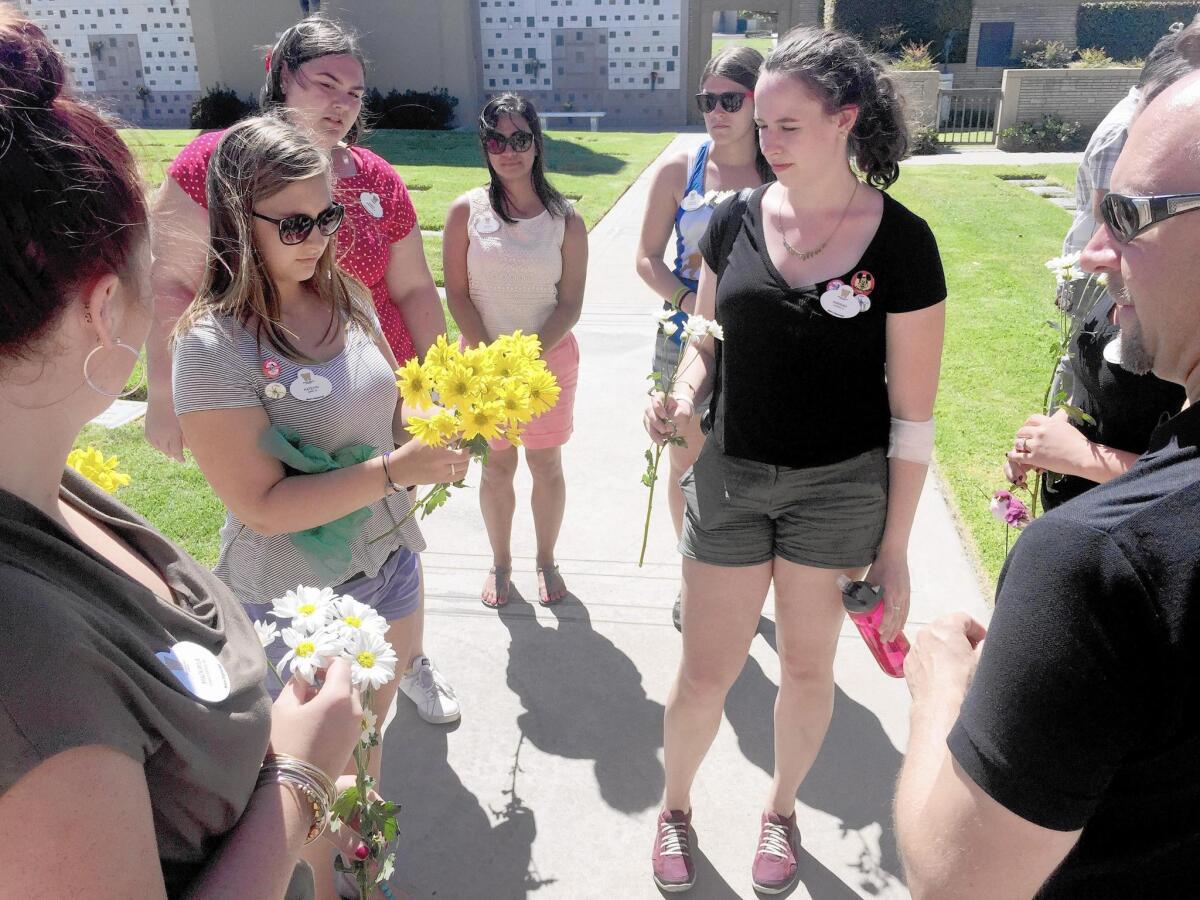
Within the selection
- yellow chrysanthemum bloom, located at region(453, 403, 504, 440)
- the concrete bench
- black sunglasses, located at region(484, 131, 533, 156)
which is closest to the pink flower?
yellow chrysanthemum bloom, located at region(453, 403, 504, 440)

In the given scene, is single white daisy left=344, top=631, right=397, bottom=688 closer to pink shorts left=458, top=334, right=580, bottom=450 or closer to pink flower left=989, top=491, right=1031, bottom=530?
pink flower left=989, top=491, right=1031, bottom=530

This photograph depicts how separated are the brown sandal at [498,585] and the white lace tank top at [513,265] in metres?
1.08

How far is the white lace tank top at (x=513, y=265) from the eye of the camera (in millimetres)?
3893

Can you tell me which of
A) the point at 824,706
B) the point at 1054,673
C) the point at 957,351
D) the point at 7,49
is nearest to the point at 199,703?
the point at 7,49

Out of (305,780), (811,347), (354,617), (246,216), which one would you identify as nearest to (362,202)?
(246,216)

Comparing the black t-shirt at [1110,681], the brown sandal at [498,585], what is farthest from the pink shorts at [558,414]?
the black t-shirt at [1110,681]

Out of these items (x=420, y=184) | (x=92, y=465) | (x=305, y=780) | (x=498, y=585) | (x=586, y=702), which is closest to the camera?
(x=305, y=780)

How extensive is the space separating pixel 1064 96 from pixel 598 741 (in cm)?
2258

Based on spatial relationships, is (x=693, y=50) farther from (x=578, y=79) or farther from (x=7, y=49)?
(x=7, y=49)

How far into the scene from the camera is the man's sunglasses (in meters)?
1.13

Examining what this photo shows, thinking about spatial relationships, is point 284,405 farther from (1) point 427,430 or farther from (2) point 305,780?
(2) point 305,780

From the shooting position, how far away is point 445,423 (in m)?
2.09

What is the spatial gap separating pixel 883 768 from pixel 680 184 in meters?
2.51

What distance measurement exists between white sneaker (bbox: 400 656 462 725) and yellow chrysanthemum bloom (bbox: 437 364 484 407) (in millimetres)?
1588
